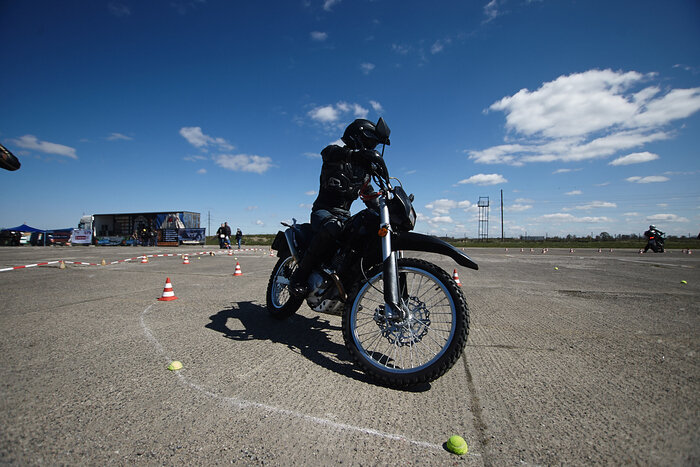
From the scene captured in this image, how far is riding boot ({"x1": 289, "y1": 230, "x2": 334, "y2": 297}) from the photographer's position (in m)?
2.89

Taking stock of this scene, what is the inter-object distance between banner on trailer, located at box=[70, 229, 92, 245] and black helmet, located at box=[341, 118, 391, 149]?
4331 centimetres

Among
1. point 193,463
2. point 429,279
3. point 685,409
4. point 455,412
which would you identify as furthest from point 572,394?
point 193,463

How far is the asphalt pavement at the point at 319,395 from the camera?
1451 mm

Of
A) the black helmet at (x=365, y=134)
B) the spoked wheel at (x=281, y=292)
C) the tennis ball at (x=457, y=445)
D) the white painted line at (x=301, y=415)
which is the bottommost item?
the white painted line at (x=301, y=415)

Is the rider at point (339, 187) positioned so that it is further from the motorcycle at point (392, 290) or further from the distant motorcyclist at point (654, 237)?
the distant motorcyclist at point (654, 237)

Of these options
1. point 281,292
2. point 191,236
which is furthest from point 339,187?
point 191,236

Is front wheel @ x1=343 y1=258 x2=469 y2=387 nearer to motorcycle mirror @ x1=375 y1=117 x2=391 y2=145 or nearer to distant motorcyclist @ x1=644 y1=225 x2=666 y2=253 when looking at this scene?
motorcycle mirror @ x1=375 y1=117 x2=391 y2=145

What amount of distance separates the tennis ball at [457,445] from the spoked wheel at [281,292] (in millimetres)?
2456

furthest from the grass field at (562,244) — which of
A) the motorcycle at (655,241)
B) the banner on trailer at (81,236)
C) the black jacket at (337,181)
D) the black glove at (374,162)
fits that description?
the black glove at (374,162)

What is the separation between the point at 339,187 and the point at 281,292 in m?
1.74

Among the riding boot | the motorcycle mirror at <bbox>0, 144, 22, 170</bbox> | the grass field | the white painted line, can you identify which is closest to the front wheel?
the white painted line

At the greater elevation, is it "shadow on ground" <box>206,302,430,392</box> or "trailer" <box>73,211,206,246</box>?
"trailer" <box>73,211,206,246</box>

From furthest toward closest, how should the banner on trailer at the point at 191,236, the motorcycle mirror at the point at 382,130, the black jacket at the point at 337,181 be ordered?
the banner on trailer at the point at 191,236 → the black jacket at the point at 337,181 → the motorcycle mirror at the point at 382,130

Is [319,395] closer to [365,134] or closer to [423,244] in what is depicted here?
[423,244]
